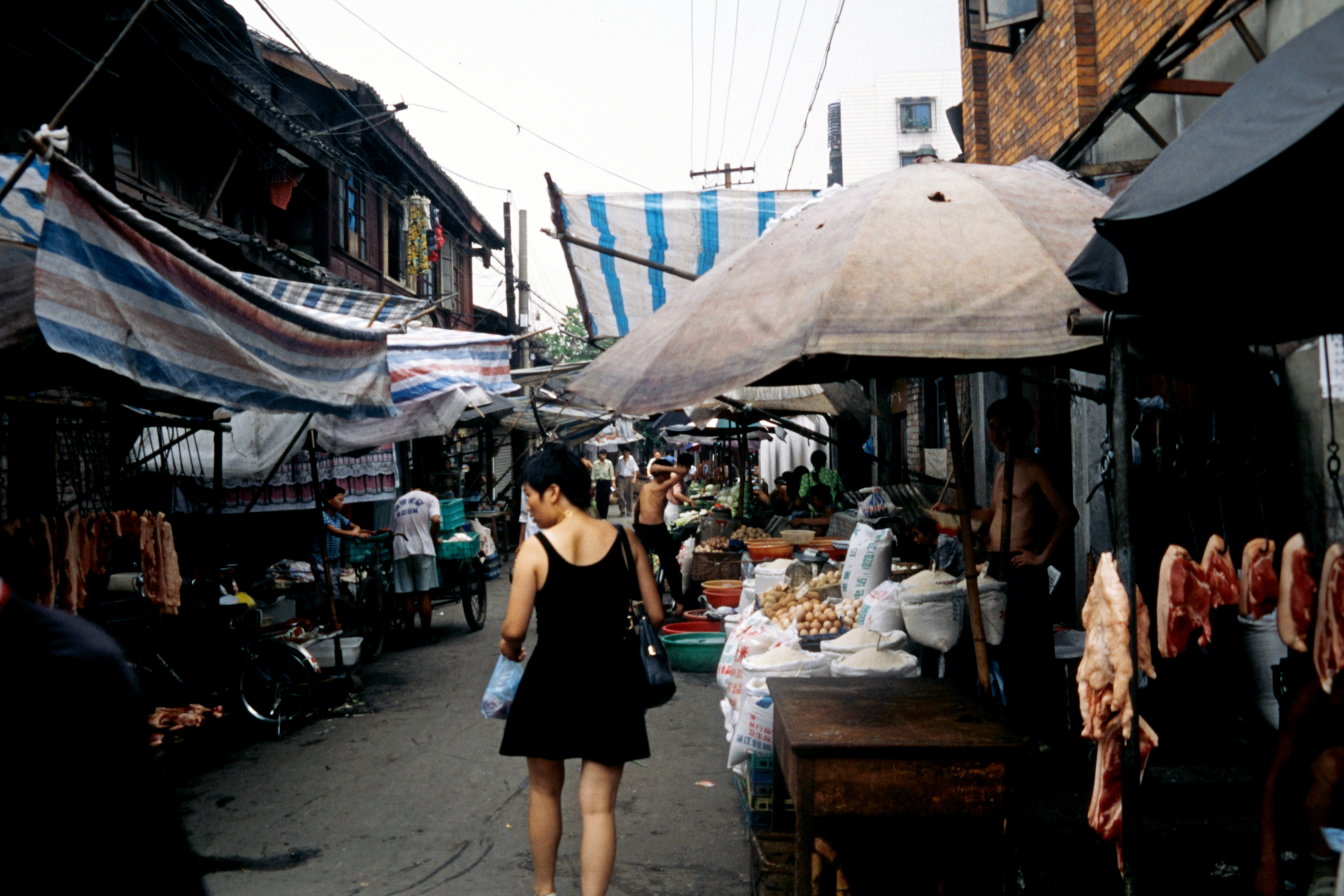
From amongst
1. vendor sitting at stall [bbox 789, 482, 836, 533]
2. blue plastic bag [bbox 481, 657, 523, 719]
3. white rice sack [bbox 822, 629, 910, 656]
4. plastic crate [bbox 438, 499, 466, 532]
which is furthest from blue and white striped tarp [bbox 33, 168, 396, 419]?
vendor sitting at stall [bbox 789, 482, 836, 533]

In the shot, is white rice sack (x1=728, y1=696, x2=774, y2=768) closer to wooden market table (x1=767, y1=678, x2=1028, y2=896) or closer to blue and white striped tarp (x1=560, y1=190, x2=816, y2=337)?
wooden market table (x1=767, y1=678, x2=1028, y2=896)

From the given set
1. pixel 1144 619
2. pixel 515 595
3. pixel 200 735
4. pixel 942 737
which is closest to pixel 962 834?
pixel 942 737

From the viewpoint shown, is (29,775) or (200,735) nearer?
(29,775)

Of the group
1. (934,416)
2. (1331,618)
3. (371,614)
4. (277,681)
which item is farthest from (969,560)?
(934,416)

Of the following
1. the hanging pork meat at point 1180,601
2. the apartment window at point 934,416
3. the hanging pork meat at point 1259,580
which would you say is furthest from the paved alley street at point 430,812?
the apartment window at point 934,416

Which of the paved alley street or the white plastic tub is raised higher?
the white plastic tub

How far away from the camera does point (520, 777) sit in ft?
20.5

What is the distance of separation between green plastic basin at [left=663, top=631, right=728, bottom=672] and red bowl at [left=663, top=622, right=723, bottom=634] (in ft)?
0.55

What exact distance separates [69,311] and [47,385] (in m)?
2.15

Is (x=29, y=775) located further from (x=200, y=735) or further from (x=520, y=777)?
(x=200, y=735)

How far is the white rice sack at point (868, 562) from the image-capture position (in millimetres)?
6539

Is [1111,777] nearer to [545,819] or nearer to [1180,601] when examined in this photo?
[1180,601]

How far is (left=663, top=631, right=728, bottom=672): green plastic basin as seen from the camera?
9109 millimetres

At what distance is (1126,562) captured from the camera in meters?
2.82
